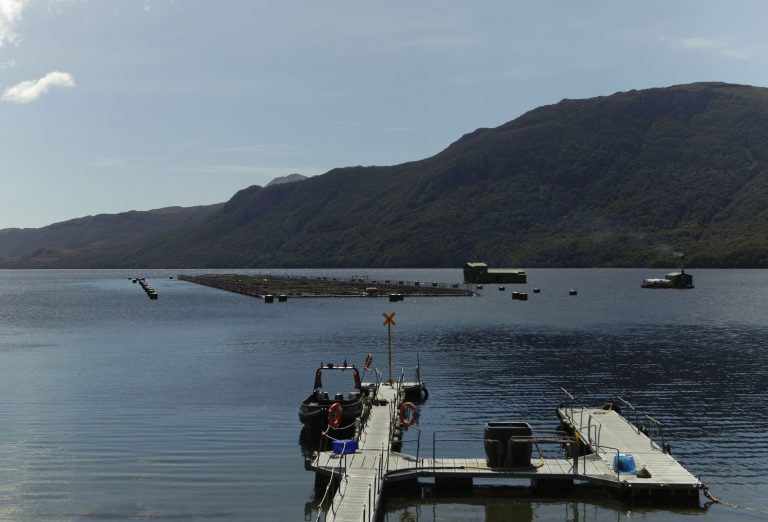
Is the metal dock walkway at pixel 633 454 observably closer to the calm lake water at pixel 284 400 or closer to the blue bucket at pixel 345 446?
the calm lake water at pixel 284 400

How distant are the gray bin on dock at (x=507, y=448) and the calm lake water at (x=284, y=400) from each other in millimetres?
1510

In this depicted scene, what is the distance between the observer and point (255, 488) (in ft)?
106

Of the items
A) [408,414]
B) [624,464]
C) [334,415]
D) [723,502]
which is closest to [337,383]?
[408,414]

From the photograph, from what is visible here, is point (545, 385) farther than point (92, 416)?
Yes

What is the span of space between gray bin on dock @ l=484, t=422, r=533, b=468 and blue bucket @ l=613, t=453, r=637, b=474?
3.59 metres

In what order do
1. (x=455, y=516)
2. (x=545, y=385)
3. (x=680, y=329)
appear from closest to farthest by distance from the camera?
(x=455, y=516) < (x=545, y=385) < (x=680, y=329)

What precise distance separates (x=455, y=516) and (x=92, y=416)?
27.9 metres

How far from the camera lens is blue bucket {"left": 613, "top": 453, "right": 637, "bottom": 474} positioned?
31.5m

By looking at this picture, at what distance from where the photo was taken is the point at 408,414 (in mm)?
45844

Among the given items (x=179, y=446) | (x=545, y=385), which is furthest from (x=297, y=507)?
(x=545, y=385)

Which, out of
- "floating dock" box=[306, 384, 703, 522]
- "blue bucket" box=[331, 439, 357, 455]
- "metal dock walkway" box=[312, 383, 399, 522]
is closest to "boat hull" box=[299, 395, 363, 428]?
"metal dock walkway" box=[312, 383, 399, 522]

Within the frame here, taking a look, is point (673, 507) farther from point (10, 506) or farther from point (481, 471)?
point (10, 506)

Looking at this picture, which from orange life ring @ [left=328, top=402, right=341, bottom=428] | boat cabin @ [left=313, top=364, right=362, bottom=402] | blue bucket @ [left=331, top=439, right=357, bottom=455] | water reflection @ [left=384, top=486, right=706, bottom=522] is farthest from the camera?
boat cabin @ [left=313, top=364, right=362, bottom=402]

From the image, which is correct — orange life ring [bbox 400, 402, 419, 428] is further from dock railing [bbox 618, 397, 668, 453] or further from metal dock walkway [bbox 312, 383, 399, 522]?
dock railing [bbox 618, 397, 668, 453]
